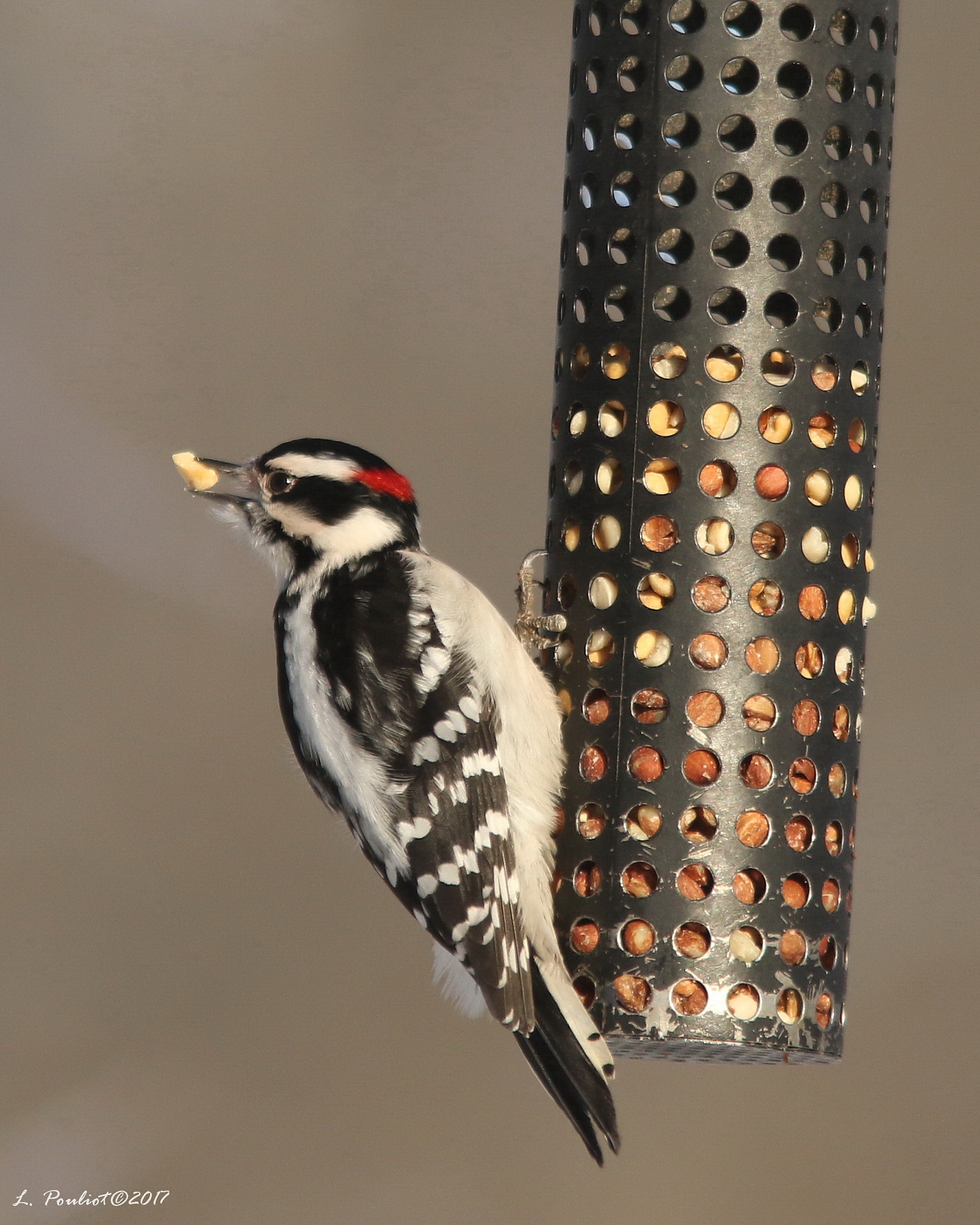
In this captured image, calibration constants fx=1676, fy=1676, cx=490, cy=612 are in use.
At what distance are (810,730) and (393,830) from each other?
31.4 inches

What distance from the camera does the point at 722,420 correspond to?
2.96 meters

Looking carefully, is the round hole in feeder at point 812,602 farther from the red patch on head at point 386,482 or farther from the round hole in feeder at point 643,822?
the red patch on head at point 386,482

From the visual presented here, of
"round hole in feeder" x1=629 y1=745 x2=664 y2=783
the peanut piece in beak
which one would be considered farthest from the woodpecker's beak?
"round hole in feeder" x1=629 y1=745 x2=664 y2=783

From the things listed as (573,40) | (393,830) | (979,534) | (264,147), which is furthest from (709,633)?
(264,147)

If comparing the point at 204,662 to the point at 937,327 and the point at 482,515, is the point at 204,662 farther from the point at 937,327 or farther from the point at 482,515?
the point at 937,327

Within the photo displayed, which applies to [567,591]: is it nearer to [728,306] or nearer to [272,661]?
[728,306]

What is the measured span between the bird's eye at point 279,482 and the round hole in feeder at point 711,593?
3.16ft

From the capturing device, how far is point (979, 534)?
571 cm

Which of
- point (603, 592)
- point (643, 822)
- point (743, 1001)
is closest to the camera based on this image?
point (743, 1001)

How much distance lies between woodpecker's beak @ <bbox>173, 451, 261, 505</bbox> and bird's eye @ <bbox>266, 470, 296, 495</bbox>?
38 millimetres

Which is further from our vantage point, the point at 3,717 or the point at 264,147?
the point at 264,147

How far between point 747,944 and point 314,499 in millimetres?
1284

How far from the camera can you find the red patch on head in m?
3.48

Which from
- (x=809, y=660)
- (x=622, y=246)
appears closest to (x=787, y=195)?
(x=622, y=246)
